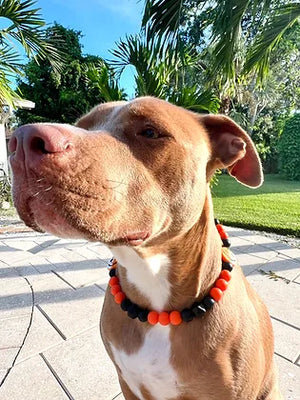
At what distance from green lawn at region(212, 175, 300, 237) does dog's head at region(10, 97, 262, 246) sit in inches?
201

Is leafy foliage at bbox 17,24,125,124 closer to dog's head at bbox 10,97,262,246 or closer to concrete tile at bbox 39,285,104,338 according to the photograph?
concrete tile at bbox 39,285,104,338

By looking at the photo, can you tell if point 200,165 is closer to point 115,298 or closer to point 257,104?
point 115,298

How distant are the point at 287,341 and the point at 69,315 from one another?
1924 mm

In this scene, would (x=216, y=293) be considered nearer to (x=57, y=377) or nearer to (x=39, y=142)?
(x=39, y=142)

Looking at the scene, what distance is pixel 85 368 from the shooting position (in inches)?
90.0

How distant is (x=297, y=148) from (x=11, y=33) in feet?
47.9

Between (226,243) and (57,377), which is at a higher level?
(226,243)

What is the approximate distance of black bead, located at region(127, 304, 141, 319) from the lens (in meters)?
1.53

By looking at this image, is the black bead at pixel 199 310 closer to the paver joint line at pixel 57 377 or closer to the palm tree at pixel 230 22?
the paver joint line at pixel 57 377

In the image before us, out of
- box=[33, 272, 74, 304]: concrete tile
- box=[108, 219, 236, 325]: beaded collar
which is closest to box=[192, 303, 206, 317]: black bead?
box=[108, 219, 236, 325]: beaded collar

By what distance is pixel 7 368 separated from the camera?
2268 mm

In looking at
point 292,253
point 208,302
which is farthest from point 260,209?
point 208,302

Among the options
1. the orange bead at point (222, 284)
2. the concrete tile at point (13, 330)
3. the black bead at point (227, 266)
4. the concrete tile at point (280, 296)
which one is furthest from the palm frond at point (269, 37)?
the concrete tile at point (13, 330)

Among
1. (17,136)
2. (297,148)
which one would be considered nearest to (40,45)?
(17,136)
